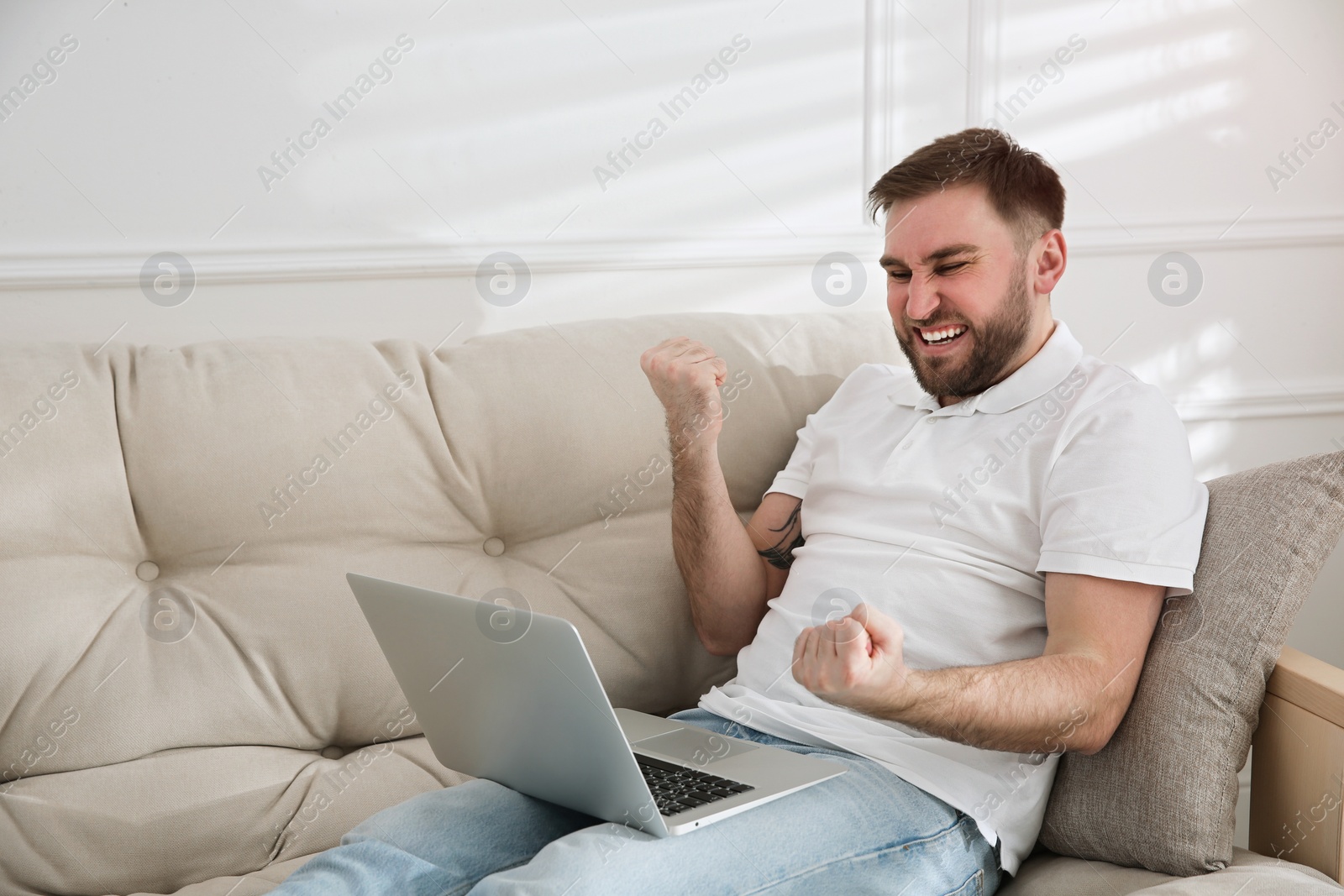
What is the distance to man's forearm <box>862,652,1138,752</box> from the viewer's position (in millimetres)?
973

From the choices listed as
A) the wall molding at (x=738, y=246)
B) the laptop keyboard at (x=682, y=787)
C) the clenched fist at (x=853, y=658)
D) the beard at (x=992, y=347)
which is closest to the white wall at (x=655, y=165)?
the wall molding at (x=738, y=246)

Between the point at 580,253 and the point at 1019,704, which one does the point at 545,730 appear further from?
the point at 580,253

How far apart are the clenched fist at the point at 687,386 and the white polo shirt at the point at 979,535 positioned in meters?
0.18

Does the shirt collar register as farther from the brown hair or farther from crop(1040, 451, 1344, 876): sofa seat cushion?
crop(1040, 451, 1344, 876): sofa seat cushion

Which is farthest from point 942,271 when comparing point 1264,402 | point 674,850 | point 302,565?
point 1264,402

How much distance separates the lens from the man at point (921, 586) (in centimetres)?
94

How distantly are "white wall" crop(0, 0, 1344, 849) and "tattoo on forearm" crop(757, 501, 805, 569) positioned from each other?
515 millimetres

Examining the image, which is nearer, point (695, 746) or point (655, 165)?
point (695, 746)

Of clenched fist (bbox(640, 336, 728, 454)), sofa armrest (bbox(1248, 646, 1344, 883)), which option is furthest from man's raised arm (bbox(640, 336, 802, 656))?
sofa armrest (bbox(1248, 646, 1344, 883))

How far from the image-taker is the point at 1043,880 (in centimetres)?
107

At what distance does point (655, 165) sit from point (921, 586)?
901 mm

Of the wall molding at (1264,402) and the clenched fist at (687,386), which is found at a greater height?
the clenched fist at (687,386)

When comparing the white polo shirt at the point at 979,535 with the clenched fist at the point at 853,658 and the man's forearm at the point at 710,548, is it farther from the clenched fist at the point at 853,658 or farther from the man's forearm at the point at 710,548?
the clenched fist at the point at 853,658

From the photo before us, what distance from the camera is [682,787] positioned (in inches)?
40.1
